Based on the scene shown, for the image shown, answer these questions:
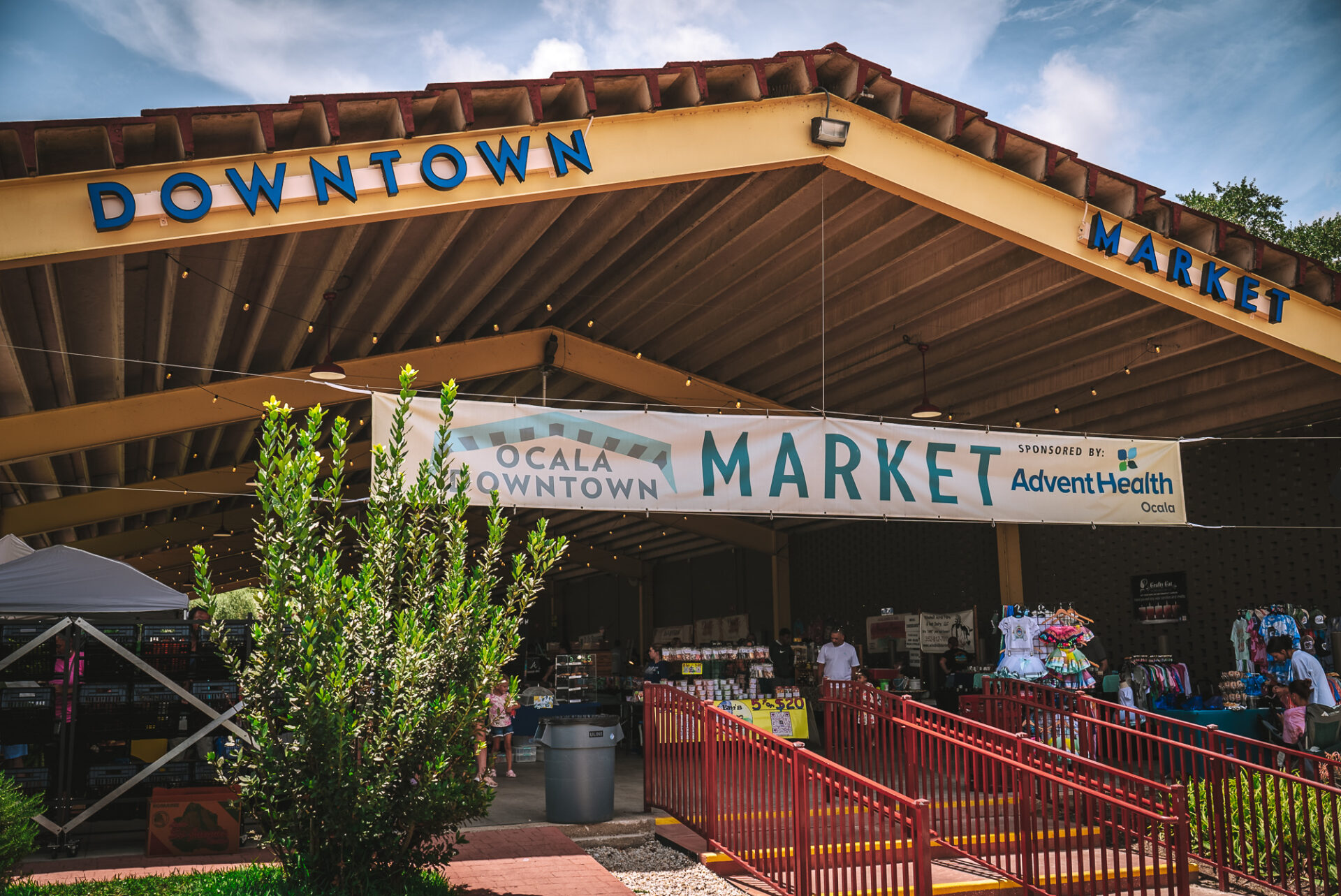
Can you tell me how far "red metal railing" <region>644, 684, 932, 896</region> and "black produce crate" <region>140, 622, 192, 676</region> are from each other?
13.4 feet

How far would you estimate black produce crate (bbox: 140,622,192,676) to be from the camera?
892cm

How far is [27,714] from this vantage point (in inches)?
328

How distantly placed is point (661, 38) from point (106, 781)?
9628mm

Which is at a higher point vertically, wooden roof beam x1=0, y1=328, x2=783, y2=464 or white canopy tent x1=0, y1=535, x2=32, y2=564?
wooden roof beam x1=0, y1=328, x2=783, y2=464

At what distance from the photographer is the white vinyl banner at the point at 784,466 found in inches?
331

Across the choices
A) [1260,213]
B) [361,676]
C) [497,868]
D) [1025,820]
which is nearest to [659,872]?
[497,868]

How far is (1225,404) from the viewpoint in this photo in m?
13.2

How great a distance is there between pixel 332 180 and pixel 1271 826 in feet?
27.5

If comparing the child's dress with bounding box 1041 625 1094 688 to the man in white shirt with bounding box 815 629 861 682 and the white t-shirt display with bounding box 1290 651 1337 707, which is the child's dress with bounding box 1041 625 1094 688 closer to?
the white t-shirt display with bounding box 1290 651 1337 707

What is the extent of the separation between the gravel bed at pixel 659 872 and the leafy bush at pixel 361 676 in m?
2.21

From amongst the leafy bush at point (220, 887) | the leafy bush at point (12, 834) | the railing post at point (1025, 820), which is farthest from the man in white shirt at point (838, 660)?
the leafy bush at point (12, 834)

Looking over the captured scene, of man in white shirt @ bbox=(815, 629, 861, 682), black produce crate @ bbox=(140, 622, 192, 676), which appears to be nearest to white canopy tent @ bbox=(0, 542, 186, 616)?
black produce crate @ bbox=(140, 622, 192, 676)

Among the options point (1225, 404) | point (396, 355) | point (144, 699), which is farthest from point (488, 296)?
point (1225, 404)

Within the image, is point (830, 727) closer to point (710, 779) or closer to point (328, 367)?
point (710, 779)
